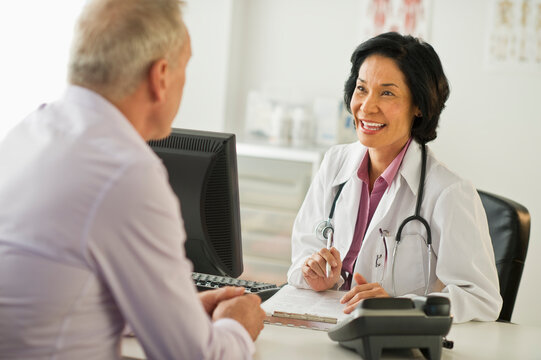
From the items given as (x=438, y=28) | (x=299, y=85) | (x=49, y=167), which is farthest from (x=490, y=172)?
(x=49, y=167)

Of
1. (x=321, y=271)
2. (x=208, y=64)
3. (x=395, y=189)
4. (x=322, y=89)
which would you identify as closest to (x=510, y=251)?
(x=395, y=189)

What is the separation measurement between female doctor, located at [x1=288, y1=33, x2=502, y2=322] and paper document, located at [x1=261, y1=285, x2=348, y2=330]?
0.12 ft

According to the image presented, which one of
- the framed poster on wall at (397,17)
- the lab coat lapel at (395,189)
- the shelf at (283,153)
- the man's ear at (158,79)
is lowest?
the shelf at (283,153)

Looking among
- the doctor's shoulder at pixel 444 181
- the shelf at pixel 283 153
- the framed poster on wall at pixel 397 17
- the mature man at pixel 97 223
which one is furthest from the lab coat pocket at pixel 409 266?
the framed poster on wall at pixel 397 17

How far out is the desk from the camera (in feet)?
4.12

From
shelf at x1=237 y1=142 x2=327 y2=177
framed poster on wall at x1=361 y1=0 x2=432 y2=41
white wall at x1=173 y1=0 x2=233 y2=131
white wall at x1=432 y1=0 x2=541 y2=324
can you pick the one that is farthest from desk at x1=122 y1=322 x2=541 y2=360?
white wall at x1=173 y1=0 x2=233 y2=131

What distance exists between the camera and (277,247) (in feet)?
12.2

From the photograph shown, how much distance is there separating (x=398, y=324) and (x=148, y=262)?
0.53 m

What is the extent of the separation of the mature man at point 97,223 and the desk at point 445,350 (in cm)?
26

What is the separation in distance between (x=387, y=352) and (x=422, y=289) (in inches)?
19.0

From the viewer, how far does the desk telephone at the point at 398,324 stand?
3.92 feet

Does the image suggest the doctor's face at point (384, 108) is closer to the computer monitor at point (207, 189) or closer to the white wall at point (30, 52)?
the computer monitor at point (207, 189)

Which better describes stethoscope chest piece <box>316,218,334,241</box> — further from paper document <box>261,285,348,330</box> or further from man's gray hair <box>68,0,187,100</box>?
man's gray hair <box>68,0,187,100</box>

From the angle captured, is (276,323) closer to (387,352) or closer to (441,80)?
(387,352)
